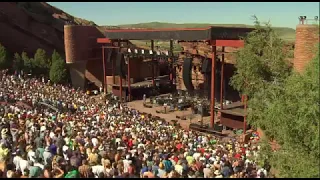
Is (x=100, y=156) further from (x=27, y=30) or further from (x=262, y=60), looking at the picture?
(x=27, y=30)

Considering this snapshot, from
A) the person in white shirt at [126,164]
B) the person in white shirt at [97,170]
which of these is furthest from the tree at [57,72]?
the person in white shirt at [97,170]

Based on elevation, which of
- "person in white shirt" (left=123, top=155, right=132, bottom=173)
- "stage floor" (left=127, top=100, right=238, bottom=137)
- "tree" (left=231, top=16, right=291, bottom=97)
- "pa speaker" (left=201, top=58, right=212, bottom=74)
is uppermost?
"tree" (left=231, top=16, right=291, bottom=97)

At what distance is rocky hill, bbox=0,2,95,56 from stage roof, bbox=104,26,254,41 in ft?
83.1

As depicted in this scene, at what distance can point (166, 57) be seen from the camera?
37750 millimetres

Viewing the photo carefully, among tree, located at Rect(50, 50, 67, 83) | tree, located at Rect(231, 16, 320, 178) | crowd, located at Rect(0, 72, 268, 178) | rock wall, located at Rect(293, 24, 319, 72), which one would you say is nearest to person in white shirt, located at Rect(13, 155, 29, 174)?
crowd, located at Rect(0, 72, 268, 178)

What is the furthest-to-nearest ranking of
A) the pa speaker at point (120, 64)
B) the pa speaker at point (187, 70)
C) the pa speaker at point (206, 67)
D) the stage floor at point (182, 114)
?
the pa speaker at point (120, 64), the pa speaker at point (187, 70), the pa speaker at point (206, 67), the stage floor at point (182, 114)

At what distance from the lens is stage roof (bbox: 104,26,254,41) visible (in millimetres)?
28511

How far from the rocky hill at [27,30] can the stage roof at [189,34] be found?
2533cm

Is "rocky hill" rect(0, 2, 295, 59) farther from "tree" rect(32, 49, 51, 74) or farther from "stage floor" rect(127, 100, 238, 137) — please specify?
"stage floor" rect(127, 100, 238, 137)

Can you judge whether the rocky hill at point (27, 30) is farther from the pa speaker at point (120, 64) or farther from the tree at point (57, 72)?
the pa speaker at point (120, 64)

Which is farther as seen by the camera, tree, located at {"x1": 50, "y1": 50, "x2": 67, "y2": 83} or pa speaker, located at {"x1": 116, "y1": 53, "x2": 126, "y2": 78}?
tree, located at {"x1": 50, "y1": 50, "x2": 67, "y2": 83}

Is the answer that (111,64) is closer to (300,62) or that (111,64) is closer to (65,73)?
(65,73)

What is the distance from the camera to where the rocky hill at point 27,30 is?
5759 centimetres

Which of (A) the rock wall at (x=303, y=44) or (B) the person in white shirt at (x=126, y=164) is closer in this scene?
(B) the person in white shirt at (x=126, y=164)
